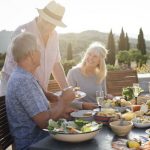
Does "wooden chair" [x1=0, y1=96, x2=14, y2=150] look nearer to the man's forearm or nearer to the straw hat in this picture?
the straw hat

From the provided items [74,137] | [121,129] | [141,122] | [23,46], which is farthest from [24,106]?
[141,122]

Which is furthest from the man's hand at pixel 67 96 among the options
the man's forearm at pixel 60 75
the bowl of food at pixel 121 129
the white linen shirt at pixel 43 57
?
the man's forearm at pixel 60 75

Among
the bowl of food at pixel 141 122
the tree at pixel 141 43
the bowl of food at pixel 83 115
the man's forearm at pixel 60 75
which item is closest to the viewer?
the bowl of food at pixel 141 122

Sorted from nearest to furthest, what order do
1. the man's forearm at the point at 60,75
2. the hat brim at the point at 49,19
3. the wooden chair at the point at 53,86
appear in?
the hat brim at the point at 49,19, the man's forearm at the point at 60,75, the wooden chair at the point at 53,86

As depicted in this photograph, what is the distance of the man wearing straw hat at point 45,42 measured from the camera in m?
3.53

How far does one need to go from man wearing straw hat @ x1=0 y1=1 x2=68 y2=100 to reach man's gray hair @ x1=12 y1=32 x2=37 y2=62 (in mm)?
694

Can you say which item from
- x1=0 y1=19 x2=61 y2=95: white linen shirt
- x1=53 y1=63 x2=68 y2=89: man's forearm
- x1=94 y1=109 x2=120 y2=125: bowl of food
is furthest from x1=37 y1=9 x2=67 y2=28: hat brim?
A: x1=94 y1=109 x2=120 y2=125: bowl of food

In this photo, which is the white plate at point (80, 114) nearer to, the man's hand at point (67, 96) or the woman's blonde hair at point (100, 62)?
the man's hand at point (67, 96)

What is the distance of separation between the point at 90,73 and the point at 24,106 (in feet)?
5.24

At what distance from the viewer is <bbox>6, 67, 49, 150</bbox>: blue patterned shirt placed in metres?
2.67

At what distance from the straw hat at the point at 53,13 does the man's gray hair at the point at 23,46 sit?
0.78 m

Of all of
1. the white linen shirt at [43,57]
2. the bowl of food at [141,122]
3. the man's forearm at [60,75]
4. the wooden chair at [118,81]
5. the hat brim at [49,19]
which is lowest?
the bowl of food at [141,122]

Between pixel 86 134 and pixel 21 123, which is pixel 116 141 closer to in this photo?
pixel 86 134

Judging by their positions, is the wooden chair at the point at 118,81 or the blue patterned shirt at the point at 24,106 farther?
the wooden chair at the point at 118,81
